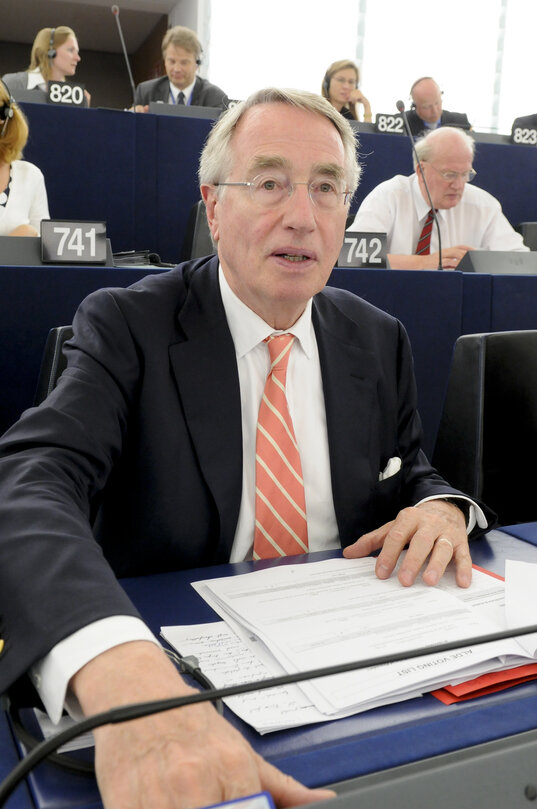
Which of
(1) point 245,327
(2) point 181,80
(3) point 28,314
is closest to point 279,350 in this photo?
(1) point 245,327

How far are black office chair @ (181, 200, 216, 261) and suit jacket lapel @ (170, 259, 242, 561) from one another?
1414 millimetres

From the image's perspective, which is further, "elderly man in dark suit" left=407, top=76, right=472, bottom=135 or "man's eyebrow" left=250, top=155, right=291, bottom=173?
"elderly man in dark suit" left=407, top=76, right=472, bottom=135

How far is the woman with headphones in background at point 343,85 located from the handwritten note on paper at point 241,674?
5328 millimetres

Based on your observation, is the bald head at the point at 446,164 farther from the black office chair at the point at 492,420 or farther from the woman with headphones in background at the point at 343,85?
the black office chair at the point at 492,420

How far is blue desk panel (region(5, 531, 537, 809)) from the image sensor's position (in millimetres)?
531

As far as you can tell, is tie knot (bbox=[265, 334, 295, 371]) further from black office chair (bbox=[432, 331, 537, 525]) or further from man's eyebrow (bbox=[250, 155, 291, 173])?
black office chair (bbox=[432, 331, 537, 525])

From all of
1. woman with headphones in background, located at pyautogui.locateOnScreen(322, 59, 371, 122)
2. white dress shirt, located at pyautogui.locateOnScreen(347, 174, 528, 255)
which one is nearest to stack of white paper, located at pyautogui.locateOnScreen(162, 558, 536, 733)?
white dress shirt, located at pyautogui.locateOnScreen(347, 174, 528, 255)

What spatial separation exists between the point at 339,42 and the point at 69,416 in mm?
8318

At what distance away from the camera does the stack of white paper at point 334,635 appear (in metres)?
0.64

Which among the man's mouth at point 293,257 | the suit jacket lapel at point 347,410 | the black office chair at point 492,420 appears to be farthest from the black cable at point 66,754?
the black office chair at point 492,420

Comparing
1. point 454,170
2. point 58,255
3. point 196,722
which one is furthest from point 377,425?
point 454,170

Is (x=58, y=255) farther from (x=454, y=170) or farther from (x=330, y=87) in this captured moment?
(x=330, y=87)

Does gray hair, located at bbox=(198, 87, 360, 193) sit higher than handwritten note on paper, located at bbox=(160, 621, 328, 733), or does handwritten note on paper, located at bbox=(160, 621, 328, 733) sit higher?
gray hair, located at bbox=(198, 87, 360, 193)

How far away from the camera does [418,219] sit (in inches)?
147
